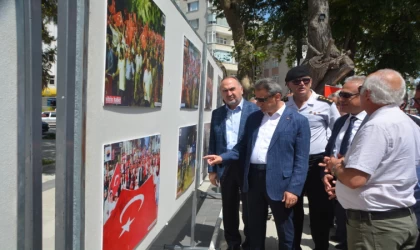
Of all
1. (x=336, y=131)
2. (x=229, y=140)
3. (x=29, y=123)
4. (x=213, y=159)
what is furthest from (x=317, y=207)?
(x=29, y=123)

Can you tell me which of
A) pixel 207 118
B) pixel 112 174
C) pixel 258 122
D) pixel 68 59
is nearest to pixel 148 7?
pixel 68 59

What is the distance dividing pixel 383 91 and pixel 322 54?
658 cm

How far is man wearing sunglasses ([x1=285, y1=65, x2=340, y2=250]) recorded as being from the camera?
137 inches

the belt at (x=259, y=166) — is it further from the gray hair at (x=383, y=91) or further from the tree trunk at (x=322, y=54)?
the tree trunk at (x=322, y=54)

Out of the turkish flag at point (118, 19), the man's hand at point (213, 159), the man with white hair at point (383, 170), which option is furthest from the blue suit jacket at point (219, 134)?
the turkish flag at point (118, 19)

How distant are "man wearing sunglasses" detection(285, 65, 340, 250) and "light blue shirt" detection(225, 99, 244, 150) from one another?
2.03 feet

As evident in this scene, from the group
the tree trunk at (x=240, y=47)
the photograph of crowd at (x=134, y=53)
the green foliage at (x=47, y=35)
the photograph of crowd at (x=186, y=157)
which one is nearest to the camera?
the photograph of crowd at (x=134, y=53)

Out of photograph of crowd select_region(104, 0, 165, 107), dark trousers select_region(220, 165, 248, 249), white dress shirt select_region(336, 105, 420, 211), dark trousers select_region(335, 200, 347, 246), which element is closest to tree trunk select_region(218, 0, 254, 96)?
dark trousers select_region(335, 200, 347, 246)

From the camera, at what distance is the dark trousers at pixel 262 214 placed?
303cm

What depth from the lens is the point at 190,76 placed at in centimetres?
341

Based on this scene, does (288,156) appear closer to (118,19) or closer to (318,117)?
(318,117)

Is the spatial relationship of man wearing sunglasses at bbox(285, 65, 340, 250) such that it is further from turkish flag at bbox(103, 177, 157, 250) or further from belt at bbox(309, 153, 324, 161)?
turkish flag at bbox(103, 177, 157, 250)

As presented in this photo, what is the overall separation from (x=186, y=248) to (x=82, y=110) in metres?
2.29

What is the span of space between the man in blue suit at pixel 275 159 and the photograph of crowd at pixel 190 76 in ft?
2.15
